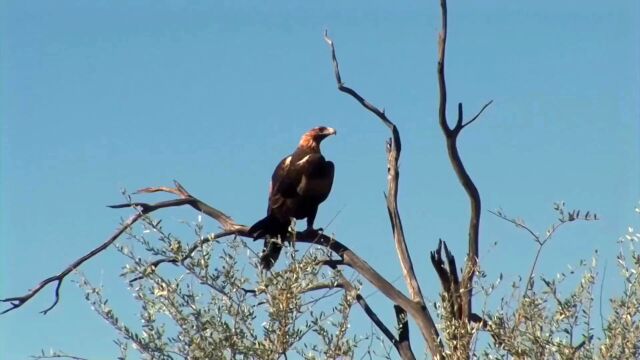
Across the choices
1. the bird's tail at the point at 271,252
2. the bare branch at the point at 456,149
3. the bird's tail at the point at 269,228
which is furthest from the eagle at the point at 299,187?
the bare branch at the point at 456,149

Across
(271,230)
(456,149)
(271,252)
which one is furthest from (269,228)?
(456,149)

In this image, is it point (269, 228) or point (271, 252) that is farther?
point (269, 228)

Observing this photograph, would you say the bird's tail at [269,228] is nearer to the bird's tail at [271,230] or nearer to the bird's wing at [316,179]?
the bird's tail at [271,230]

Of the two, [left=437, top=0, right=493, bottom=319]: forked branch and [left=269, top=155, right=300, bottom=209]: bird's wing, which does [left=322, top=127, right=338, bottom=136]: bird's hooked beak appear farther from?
[left=437, top=0, right=493, bottom=319]: forked branch

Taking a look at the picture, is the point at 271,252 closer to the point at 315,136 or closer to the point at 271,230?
the point at 271,230

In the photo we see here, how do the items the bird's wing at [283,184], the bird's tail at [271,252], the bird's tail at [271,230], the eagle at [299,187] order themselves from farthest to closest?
the bird's wing at [283,184] < the eagle at [299,187] < the bird's tail at [271,230] < the bird's tail at [271,252]

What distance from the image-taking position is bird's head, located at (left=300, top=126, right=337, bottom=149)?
806 cm

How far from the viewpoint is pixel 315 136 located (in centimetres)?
817

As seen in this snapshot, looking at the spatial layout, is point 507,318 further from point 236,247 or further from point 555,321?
point 236,247

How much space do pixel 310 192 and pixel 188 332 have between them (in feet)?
9.77

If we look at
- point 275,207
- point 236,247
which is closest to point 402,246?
point 275,207

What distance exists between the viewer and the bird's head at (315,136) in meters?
8.06

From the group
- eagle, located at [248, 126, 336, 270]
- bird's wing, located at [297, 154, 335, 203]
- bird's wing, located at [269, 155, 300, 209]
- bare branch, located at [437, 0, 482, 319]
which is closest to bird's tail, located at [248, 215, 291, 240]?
eagle, located at [248, 126, 336, 270]

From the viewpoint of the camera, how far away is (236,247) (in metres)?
4.83
